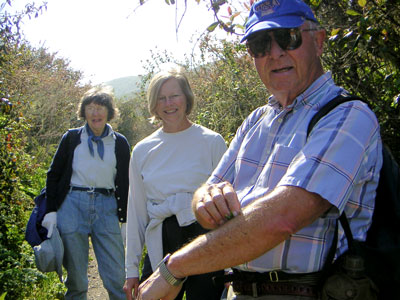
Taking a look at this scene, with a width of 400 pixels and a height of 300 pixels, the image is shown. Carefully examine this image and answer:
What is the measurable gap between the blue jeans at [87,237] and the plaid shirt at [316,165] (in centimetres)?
281

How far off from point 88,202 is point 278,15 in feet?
10.3

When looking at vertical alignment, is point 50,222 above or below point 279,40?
below

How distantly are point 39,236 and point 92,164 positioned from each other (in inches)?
33.2

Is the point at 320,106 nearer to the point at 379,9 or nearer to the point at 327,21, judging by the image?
the point at 379,9

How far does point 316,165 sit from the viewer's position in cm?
148

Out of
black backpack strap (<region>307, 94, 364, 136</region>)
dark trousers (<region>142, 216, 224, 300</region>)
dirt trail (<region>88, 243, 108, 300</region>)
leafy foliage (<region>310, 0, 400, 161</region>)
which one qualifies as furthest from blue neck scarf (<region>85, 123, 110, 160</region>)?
black backpack strap (<region>307, 94, 364, 136</region>)

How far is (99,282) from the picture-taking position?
6.35m

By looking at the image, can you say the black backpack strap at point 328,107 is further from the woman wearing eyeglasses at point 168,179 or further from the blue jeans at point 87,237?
the blue jeans at point 87,237

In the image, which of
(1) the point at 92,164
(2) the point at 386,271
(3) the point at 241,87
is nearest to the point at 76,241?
(1) the point at 92,164

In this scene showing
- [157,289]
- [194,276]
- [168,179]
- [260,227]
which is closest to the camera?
[260,227]

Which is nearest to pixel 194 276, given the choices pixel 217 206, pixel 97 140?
pixel 217 206

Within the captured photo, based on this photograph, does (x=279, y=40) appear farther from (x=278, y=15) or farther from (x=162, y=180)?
(x=162, y=180)

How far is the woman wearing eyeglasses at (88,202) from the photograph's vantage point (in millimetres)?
4406

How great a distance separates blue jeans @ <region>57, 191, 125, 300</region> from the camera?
4.39 meters
